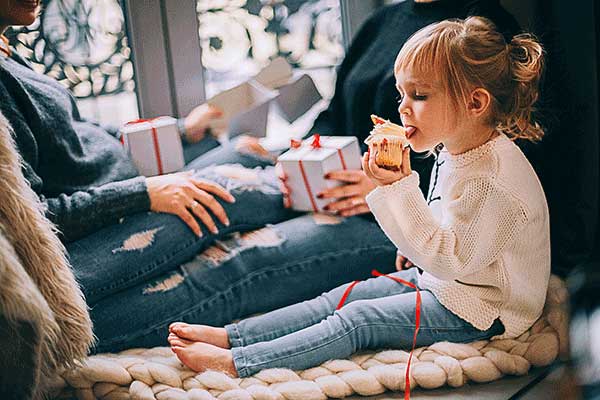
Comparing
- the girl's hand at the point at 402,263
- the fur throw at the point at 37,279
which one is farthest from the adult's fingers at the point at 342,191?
the fur throw at the point at 37,279

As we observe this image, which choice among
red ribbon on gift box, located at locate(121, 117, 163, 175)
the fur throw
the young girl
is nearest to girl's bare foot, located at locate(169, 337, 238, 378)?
the young girl

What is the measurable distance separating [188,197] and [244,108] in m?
0.17

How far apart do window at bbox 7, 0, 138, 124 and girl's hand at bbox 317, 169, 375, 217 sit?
1.01 feet

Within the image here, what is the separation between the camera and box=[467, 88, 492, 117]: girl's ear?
91 cm

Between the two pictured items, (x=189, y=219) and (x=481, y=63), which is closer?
(x=481, y=63)

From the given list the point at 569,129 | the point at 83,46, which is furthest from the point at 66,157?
the point at 569,129

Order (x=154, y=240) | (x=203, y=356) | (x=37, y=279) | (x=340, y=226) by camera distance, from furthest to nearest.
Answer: (x=340, y=226), (x=154, y=240), (x=203, y=356), (x=37, y=279)

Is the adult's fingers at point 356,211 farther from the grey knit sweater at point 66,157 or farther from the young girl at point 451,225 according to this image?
the grey knit sweater at point 66,157

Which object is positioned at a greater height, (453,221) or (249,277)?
(453,221)

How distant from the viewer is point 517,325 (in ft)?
3.35

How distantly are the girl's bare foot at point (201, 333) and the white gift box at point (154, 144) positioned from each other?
21 cm

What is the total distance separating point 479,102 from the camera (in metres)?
0.92

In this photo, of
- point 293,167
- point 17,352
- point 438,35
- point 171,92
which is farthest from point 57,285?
point 438,35

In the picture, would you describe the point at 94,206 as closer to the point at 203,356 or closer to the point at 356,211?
the point at 203,356
